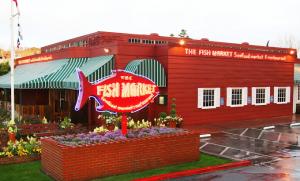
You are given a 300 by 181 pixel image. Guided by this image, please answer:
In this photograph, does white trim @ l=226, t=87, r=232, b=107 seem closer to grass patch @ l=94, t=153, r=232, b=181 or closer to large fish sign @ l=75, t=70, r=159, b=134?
grass patch @ l=94, t=153, r=232, b=181

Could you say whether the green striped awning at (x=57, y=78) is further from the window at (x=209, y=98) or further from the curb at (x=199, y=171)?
the curb at (x=199, y=171)

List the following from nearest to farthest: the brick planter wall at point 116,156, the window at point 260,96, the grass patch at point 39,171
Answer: the brick planter wall at point 116,156 < the grass patch at point 39,171 < the window at point 260,96

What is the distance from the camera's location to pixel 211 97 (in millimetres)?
23297

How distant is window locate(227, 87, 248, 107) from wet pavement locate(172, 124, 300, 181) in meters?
3.45

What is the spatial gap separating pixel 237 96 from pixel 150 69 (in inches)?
296

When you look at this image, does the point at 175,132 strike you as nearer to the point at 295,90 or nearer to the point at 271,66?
the point at 271,66

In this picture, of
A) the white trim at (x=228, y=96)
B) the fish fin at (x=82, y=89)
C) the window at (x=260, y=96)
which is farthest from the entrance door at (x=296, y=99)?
the fish fin at (x=82, y=89)

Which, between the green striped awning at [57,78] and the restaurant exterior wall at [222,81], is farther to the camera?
the restaurant exterior wall at [222,81]

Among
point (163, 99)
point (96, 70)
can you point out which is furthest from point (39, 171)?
point (163, 99)

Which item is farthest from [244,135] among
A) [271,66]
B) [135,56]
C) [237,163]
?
[271,66]

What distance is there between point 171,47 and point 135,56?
218 centimetres

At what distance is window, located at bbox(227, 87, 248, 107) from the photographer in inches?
943

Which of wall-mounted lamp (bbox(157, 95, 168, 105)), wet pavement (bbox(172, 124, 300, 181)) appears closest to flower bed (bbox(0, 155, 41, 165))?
wet pavement (bbox(172, 124, 300, 181))

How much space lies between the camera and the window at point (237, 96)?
23947mm
